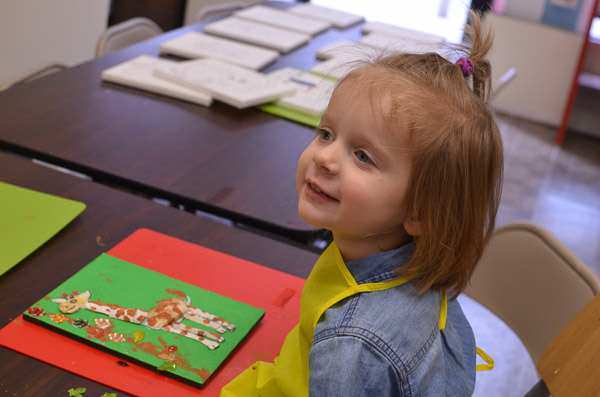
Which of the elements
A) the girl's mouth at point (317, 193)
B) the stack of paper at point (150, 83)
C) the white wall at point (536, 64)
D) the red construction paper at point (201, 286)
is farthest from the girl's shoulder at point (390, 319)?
the white wall at point (536, 64)

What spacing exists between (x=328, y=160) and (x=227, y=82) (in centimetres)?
117

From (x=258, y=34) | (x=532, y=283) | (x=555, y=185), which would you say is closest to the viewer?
(x=532, y=283)

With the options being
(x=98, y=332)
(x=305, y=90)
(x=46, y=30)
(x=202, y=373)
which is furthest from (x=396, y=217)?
(x=46, y=30)

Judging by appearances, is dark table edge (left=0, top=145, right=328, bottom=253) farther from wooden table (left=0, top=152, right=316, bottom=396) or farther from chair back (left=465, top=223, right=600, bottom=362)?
chair back (left=465, top=223, right=600, bottom=362)

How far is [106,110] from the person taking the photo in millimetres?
1857

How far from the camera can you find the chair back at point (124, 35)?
251 centimetres

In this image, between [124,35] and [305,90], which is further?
[124,35]

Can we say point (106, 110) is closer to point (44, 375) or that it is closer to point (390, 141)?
point (44, 375)

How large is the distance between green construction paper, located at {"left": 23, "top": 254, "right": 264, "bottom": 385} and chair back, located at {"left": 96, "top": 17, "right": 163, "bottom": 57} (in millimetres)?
1367

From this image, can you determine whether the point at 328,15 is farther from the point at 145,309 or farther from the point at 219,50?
the point at 145,309

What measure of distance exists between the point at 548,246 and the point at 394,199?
2.12 feet

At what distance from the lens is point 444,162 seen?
3.01 ft

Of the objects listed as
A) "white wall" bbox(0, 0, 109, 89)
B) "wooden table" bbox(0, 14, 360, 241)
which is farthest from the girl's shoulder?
"white wall" bbox(0, 0, 109, 89)

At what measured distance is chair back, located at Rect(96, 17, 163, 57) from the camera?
98.7 inches
